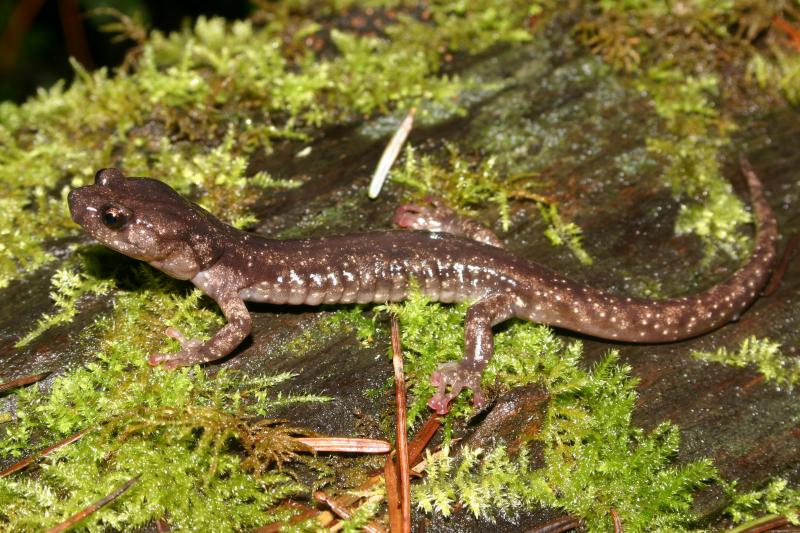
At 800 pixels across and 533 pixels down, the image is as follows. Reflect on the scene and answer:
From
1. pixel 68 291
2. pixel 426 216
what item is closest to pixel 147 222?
pixel 68 291

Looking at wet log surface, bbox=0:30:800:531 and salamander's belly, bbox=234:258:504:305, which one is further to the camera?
salamander's belly, bbox=234:258:504:305

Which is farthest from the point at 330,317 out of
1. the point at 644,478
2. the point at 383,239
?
the point at 644,478

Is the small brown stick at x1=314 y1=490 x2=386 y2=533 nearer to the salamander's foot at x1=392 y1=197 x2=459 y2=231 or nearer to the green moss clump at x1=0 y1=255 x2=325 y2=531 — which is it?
the green moss clump at x1=0 y1=255 x2=325 y2=531

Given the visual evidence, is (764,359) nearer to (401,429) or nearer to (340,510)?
(401,429)

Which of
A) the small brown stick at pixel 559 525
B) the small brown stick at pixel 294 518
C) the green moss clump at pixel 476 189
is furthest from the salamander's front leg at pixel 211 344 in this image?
the small brown stick at pixel 559 525

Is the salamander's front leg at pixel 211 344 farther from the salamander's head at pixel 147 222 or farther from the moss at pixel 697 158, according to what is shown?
the moss at pixel 697 158

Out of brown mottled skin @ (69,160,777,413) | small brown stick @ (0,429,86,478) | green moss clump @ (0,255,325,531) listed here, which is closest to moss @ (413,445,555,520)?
brown mottled skin @ (69,160,777,413)
